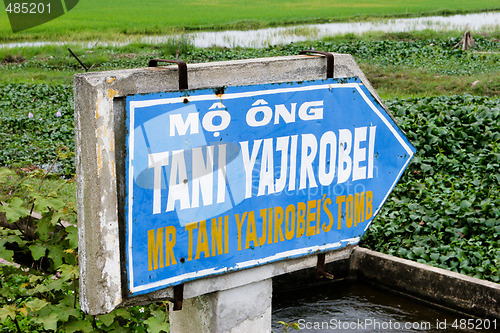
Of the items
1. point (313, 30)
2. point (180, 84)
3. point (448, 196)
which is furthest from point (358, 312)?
point (313, 30)

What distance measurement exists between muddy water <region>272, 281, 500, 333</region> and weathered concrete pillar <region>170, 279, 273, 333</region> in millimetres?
2528

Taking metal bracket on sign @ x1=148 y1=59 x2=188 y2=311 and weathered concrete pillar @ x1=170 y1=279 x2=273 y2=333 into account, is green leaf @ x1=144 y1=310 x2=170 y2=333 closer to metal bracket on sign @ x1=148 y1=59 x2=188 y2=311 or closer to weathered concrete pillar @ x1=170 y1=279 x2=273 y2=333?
weathered concrete pillar @ x1=170 y1=279 x2=273 y2=333

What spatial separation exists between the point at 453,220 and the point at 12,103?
10537mm

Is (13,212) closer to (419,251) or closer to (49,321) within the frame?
(49,321)

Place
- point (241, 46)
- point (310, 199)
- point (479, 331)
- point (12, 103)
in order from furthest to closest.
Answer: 1. point (241, 46)
2. point (12, 103)
3. point (479, 331)
4. point (310, 199)

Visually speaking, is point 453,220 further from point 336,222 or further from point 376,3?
point 376,3

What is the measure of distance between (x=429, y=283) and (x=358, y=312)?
64 cm

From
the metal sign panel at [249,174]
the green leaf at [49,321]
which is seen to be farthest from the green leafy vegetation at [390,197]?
the metal sign panel at [249,174]

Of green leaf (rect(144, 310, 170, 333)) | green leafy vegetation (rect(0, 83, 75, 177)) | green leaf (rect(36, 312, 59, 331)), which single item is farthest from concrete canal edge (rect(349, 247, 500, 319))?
green leafy vegetation (rect(0, 83, 75, 177))

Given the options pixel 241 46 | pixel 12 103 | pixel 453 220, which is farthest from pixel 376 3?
pixel 453 220

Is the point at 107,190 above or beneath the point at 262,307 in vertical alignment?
above

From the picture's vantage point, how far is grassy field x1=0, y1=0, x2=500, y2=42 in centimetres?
3048

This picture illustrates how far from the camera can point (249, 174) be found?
2422 millimetres

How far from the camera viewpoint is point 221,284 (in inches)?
96.8
